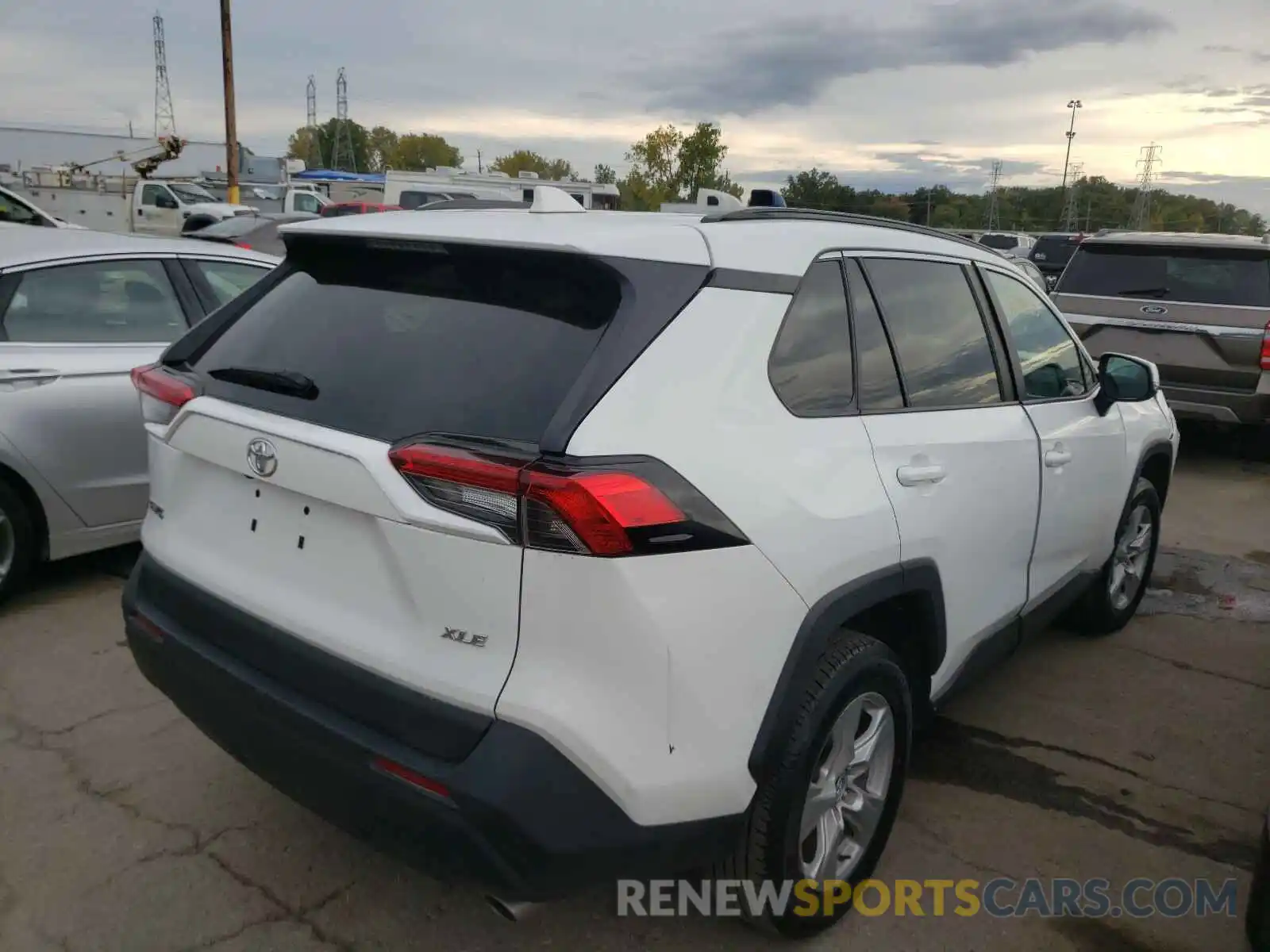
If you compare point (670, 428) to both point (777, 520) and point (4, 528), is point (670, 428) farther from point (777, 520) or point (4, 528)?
point (4, 528)

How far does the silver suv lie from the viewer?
300 inches

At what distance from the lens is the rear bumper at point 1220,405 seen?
7.62m

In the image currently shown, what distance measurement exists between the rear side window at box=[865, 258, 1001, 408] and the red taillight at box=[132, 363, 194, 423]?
1.88m

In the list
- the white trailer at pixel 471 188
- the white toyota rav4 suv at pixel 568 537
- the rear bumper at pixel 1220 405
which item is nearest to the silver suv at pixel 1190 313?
the rear bumper at pixel 1220 405

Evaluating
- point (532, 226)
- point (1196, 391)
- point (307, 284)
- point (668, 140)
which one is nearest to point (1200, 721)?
point (532, 226)

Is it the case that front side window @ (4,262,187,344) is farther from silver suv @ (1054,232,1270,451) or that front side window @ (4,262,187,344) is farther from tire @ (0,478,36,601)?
silver suv @ (1054,232,1270,451)

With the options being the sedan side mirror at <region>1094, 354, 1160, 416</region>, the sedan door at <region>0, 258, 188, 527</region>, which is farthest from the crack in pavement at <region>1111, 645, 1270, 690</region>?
the sedan door at <region>0, 258, 188, 527</region>

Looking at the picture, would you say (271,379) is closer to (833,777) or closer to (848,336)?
(848,336)

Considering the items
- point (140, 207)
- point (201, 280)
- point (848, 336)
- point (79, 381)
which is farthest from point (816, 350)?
point (140, 207)

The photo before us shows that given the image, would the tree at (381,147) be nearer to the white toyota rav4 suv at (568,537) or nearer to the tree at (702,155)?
the tree at (702,155)

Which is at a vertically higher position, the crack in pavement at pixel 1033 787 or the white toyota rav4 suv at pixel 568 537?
the white toyota rav4 suv at pixel 568 537

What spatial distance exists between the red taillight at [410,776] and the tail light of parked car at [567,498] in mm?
500

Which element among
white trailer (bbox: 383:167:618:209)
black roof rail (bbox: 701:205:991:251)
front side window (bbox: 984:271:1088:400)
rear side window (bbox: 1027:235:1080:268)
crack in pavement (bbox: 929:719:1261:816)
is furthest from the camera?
white trailer (bbox: 383:167:618:209)

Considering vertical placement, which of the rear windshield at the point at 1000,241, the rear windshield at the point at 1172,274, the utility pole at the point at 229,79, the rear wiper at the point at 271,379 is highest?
the utility pole at the point at 229,79
